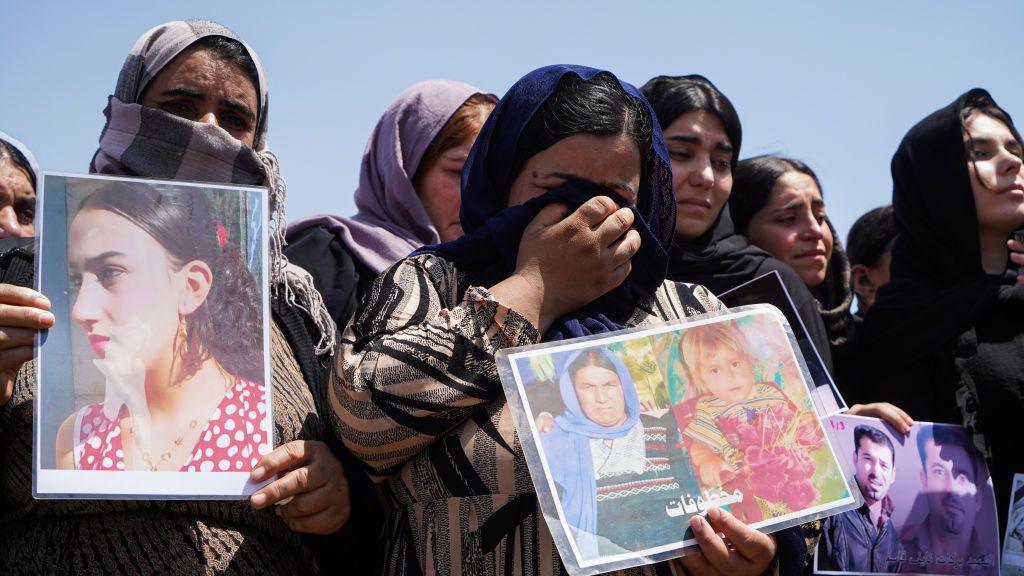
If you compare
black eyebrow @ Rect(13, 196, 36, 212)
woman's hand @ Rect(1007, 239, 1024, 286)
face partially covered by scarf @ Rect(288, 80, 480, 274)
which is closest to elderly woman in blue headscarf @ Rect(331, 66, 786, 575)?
face partially covered by scarf @ Rect(288, 80, 480, 274)

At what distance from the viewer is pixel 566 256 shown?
6.93ft

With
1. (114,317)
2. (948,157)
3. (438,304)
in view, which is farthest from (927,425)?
(114,317)

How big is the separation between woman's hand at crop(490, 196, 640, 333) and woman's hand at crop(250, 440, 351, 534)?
510mm

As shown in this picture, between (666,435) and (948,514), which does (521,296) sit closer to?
(666,435)

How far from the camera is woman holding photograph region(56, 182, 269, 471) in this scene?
1958mm

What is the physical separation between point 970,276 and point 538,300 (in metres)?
2.28

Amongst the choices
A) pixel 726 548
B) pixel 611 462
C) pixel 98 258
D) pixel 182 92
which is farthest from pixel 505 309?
pixel 182 92

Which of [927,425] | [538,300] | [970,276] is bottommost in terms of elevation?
[927,425]

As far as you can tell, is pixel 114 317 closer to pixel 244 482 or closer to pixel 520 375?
pixel 244 482

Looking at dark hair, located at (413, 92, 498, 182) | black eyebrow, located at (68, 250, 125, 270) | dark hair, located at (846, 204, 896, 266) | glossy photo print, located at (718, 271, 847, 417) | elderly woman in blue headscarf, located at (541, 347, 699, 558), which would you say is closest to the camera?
elderly woman in blue headscarf, located at (541, 347, 699, 558)

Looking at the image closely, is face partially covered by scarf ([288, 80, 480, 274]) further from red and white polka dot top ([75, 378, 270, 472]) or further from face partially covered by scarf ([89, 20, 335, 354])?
red and white polka dot top ([75, 378, 270, 472])

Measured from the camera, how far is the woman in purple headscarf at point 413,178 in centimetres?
351

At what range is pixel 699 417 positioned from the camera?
2.00 metres

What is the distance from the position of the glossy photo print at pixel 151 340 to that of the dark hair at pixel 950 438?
78.4 inches
